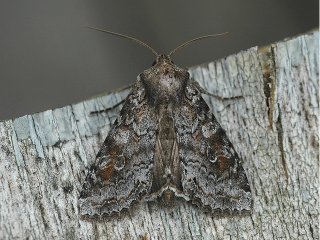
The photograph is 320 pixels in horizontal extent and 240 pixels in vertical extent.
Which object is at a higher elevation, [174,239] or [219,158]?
[219,158]

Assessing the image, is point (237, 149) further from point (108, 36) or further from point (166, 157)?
point (108, 36)

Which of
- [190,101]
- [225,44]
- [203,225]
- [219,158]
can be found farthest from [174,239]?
[225,44]

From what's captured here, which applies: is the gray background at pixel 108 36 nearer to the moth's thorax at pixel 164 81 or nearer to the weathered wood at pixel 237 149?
the moth's thorax at pixel 164 81

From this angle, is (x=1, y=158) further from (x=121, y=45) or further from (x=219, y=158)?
(x=121, y=45)

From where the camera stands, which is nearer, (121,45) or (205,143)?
(205,143)

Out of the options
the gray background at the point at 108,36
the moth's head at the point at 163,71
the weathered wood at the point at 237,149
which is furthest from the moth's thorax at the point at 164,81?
the gray background at the point at 108,36

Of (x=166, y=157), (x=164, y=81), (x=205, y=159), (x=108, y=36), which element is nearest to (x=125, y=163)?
(x=166, y=157)
